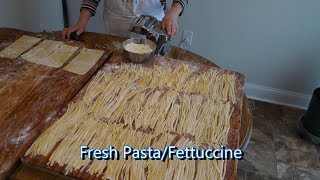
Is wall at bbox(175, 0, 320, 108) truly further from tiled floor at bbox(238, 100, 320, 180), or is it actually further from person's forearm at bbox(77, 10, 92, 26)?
person's forearm at bbox(77, 10, 92, 26)

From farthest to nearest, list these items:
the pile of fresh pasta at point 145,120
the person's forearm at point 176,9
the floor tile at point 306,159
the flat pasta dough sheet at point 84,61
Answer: the floor tile at point 306,159, the person's forearm at point 176,9, the flat pasta dough sheet at point 84,61, the pile of fresh pasta at point 145,120

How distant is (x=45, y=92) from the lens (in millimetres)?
966

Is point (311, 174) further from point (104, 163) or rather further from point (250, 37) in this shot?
point (104, 163)

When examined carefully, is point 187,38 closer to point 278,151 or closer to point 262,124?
point 262,124

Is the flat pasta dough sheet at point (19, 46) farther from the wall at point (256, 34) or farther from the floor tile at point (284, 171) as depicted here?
the floor tile at point (284, 171)

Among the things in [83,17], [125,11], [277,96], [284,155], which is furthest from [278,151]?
[83,17]

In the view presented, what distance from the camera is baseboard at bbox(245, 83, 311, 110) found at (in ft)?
6.98

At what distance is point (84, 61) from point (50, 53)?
0.15 metres

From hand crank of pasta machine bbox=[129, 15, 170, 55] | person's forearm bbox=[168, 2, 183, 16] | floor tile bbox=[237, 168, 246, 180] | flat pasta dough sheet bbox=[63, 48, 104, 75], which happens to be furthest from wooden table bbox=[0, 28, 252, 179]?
floor tile bbox=[237, 168, 246, 180]

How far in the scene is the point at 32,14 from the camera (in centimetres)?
221

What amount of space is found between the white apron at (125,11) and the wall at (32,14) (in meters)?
0.86

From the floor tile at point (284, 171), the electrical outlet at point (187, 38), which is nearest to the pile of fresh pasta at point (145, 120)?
the floor tile at point (284, 171)

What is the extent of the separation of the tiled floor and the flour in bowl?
36.9 inches

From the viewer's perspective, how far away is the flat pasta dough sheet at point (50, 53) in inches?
44.3
